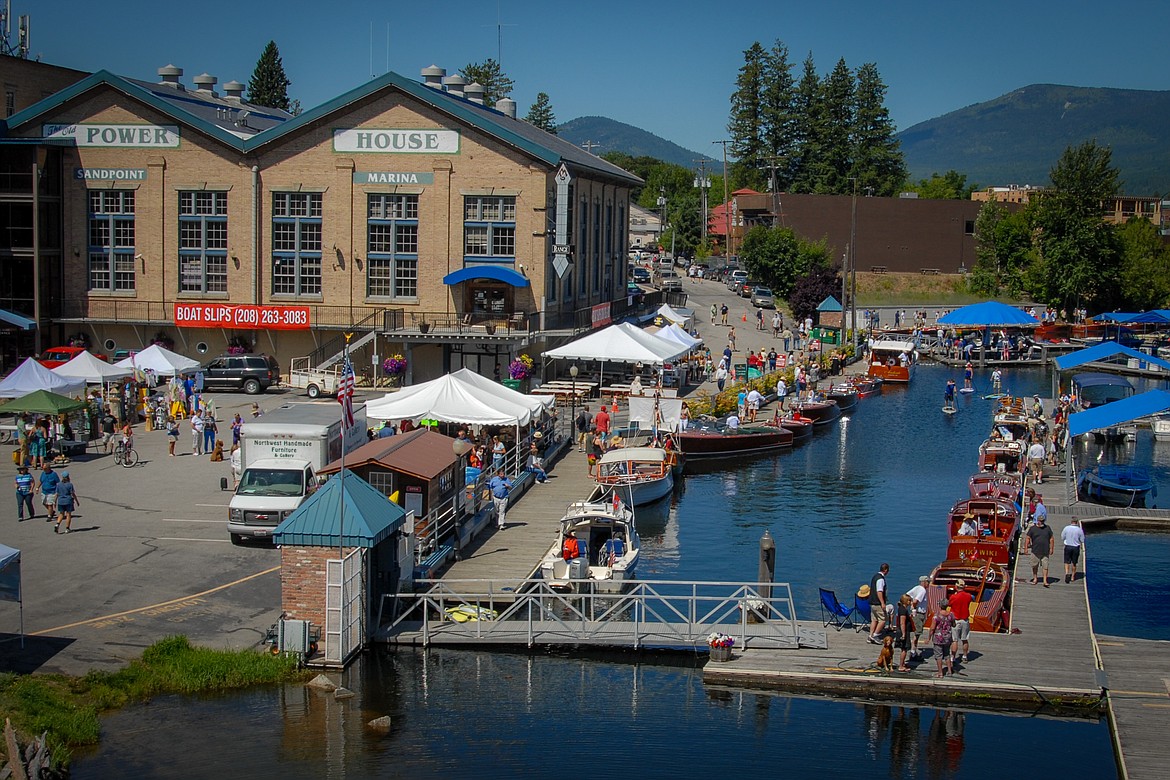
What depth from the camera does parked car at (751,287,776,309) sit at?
96625mm

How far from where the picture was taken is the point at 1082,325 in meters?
97.4

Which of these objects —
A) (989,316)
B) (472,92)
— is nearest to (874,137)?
(989,316)

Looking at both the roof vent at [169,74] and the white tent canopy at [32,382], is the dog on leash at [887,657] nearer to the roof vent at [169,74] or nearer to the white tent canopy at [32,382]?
the white tent canopy at [32,382]

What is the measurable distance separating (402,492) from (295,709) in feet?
Answer: 29.3

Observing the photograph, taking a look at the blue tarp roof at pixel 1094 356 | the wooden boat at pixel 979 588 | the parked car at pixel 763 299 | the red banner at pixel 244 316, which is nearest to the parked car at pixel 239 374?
the red banner at pixel 244 316

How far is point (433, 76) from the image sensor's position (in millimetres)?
69250

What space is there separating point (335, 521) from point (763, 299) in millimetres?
76093

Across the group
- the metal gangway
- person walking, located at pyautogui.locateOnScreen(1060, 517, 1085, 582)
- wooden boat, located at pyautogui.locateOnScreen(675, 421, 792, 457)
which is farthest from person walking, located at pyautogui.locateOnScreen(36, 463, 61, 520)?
person walking, located at pyautogui.locateOnScreen(1060, 517, 1085, 582)

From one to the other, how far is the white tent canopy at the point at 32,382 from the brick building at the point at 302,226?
15644 millimetres

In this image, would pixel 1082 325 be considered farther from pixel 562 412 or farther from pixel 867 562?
pixel 867 562

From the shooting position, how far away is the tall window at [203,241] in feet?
199

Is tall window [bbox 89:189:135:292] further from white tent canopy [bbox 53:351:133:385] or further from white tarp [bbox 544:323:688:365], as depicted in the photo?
white tarp [bbox 544:323:688:365]

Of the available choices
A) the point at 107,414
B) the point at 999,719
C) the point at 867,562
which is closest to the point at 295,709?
the point at 999,719

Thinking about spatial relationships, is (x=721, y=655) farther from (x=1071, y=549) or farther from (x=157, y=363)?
(x=157, y=363)
